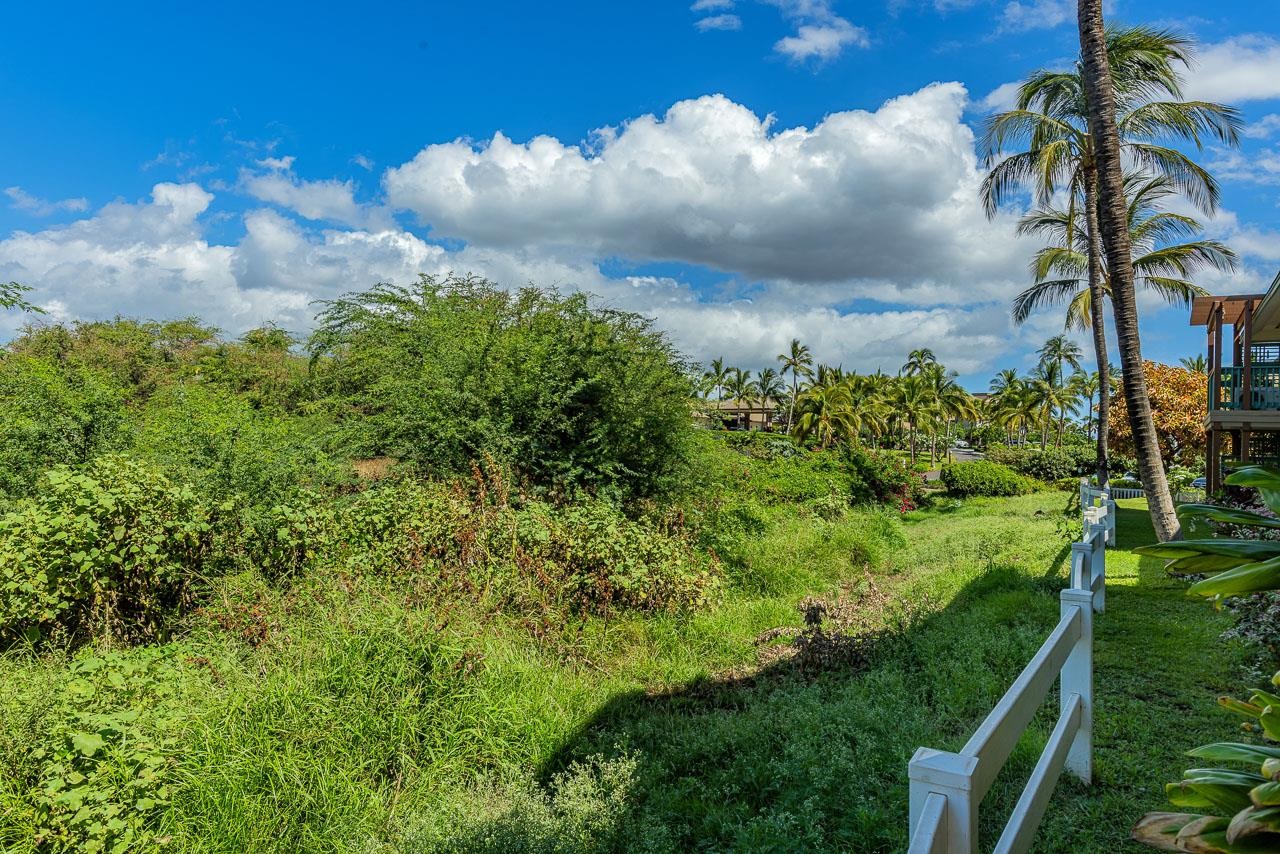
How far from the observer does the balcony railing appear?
41.5ft

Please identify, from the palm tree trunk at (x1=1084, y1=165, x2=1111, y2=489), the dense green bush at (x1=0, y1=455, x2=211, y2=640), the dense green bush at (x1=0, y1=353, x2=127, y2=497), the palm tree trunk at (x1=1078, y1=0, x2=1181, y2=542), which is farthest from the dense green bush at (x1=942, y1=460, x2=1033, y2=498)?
the dense green bush at (x1=0, y1=353, x2=127, y2=497)

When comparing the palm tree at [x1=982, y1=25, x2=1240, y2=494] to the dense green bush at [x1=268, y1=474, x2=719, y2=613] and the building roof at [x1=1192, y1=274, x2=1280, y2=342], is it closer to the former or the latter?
the building roof at [x1=1192, y1=274, x2=1280, y2=342]

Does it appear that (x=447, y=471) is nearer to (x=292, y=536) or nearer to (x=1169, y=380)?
(x=292, y=536)

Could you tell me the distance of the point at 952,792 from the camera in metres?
1.57

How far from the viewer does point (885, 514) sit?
1783cm

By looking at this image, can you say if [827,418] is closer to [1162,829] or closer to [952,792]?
[1162,829]

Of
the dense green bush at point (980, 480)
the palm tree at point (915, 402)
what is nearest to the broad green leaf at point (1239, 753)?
the dense green bush at point (980, 480)

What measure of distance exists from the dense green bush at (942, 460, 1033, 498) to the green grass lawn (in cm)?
1731

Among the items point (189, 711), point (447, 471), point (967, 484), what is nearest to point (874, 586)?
point (447, 471)

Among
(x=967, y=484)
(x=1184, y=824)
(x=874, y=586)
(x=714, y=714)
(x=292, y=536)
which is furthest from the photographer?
(x=967, y=484)

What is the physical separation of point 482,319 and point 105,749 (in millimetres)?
9025

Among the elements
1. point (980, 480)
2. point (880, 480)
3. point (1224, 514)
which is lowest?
point (980, 480)

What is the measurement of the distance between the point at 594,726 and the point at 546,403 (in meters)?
5.23

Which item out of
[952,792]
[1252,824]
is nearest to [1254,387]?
[1252,824]
